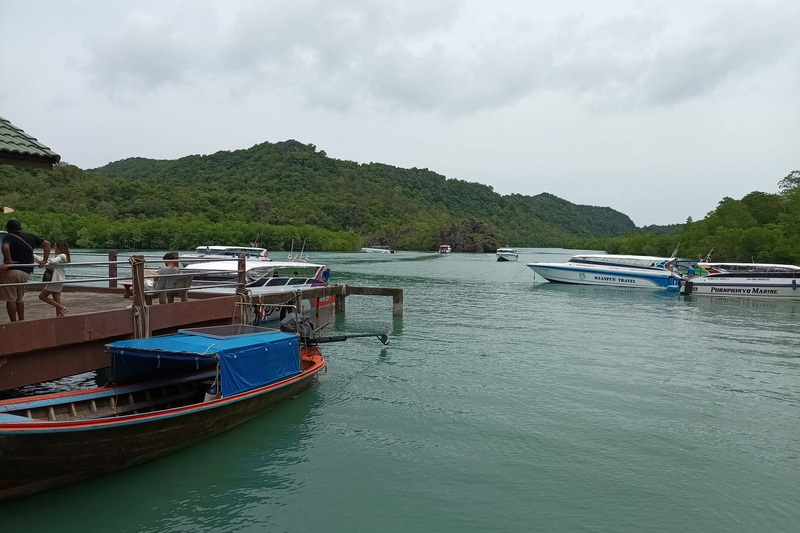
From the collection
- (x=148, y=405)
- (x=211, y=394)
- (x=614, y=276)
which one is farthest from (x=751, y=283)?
(x=148, y=405)

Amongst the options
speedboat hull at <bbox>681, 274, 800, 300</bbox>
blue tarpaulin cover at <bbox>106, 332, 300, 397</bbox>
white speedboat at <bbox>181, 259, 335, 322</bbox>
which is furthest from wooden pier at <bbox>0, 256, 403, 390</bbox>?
speedboat hull at <bbox>681, 274, 800, 300</bbox>

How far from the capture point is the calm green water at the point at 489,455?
897 centimetres

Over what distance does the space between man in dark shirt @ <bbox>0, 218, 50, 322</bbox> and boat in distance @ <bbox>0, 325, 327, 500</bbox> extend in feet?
5.75

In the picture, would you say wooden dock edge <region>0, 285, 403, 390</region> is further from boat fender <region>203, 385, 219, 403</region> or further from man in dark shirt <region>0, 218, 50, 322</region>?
boat fender <region>203, 385, 219, 403</region>

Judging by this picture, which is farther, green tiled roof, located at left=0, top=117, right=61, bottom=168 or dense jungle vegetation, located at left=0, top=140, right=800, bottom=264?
dense jungle vegetation, located at left=0, top=140, right=800, bottom=264

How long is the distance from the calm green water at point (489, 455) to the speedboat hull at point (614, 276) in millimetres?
31981

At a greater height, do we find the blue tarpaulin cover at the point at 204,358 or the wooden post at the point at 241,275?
the wooden post at the point at 241,275

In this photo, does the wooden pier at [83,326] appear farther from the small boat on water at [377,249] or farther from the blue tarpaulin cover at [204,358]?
the small boat on water at [377,249]

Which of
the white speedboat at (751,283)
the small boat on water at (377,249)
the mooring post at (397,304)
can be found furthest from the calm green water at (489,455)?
the small boat on water at (377,249)

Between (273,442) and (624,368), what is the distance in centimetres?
1357

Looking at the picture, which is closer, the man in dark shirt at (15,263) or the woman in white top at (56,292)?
the man in dark shirt at (15,263)

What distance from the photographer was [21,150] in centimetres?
812

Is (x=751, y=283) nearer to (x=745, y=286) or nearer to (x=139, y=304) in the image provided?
(x=745, y=286)

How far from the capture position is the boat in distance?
8.30 meters
